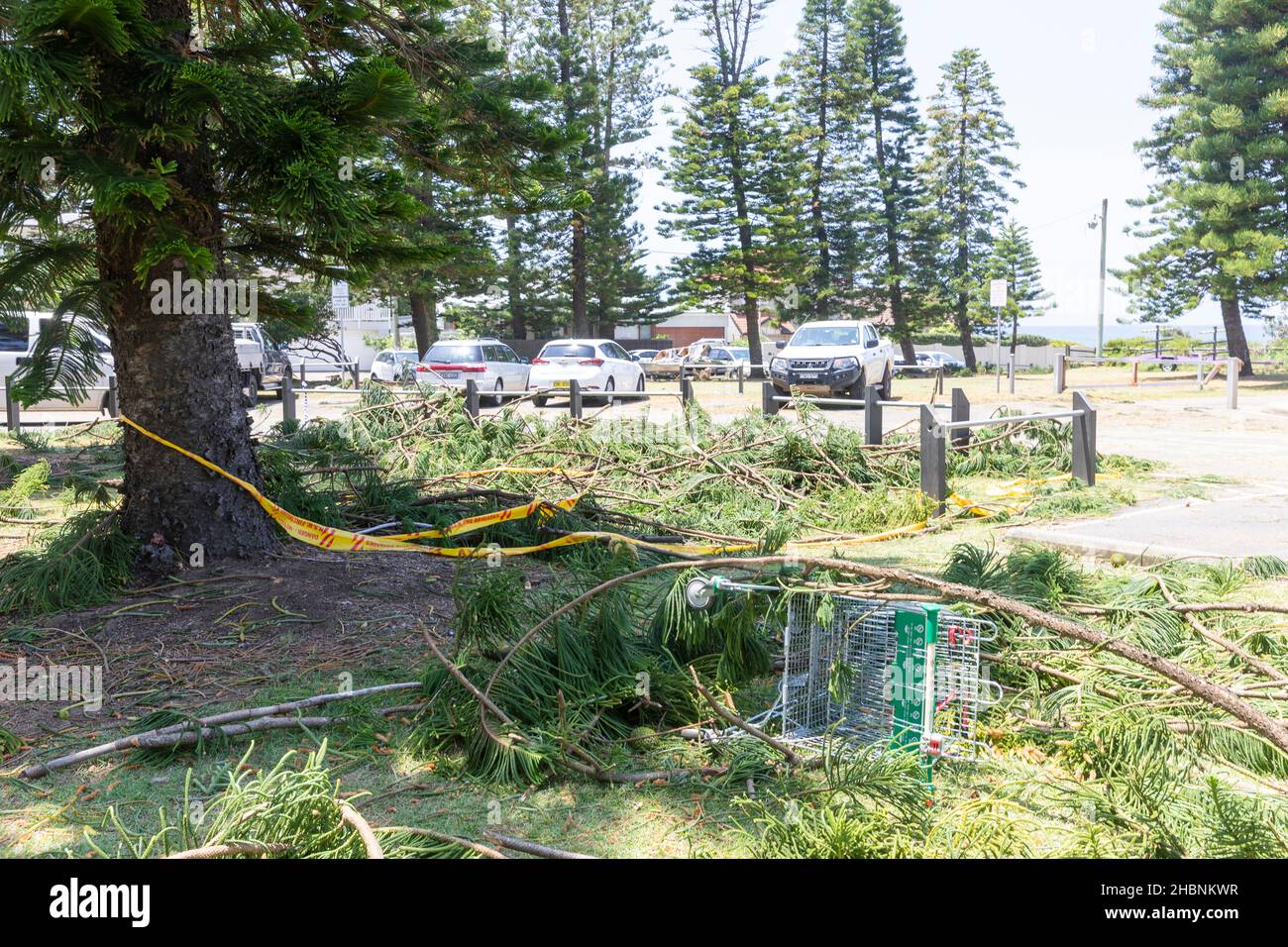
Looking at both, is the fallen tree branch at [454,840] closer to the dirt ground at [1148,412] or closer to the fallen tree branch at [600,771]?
the fallen tree branch at [600,771]

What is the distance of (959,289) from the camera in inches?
1863

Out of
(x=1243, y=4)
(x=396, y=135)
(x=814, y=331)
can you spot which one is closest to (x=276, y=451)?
(x=396, y=135)

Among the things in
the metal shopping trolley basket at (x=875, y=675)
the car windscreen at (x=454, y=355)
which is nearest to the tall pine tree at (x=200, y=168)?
the metal shopping trolley basket at (x=875, y=675)

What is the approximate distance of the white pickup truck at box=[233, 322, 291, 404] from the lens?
23.6 metres

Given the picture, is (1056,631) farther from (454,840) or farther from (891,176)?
(891,176)

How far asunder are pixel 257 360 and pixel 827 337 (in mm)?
13101

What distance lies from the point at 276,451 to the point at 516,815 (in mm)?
5615

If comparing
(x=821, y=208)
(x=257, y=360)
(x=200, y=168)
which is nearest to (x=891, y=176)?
(x=821, y=208)

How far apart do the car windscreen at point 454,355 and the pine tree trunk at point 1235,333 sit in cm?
2353

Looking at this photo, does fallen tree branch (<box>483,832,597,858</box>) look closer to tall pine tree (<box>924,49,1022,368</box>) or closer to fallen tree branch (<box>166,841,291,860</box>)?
fallen tree branch (<box>166,841,291,860</box>)

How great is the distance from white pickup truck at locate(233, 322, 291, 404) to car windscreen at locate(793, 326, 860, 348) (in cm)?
1140

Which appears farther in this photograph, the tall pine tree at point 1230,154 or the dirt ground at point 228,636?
the tall pine tree at point 1230,154

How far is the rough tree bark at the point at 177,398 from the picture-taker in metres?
5.94
